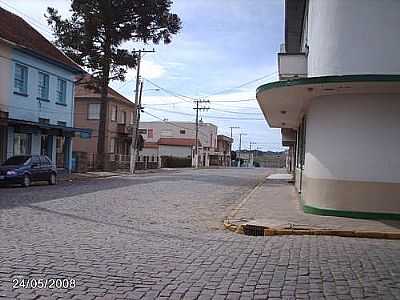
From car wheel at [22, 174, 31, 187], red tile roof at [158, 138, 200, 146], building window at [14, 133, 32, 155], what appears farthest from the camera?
red tile roof at [158, 138, 200, 146]

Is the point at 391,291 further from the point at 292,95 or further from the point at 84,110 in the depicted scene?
the point at 84,110

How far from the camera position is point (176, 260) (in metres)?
8.71

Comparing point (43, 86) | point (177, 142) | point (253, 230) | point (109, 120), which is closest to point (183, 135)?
point (177, 142)

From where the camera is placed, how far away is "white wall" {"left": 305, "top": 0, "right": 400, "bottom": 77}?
13.9 metres

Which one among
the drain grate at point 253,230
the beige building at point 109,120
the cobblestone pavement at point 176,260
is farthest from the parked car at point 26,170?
the beige building at point 109,120

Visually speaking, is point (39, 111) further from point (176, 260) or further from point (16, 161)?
point (176, 260)

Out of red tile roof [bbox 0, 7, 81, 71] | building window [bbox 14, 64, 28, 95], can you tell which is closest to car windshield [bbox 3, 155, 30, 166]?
building window [bbox 14, 64, 28, 95]

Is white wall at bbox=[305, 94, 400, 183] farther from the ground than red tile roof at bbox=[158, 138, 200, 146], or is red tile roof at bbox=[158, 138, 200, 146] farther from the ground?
red tile roof at bbox=[158, 138, 200, 146]

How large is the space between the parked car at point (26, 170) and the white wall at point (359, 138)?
14.9 meters

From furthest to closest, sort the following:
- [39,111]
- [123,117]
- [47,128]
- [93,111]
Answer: [123,117], [93,111], [39,111], [47,128]

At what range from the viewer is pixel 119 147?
6016 cm

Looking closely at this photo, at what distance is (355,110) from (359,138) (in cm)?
73

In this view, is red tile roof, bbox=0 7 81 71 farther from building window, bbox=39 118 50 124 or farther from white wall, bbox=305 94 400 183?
white wall, bbox=305 94 400 183

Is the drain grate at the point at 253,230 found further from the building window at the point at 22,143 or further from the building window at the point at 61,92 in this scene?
the building window at the point at 61,92
